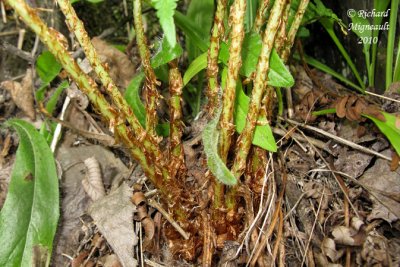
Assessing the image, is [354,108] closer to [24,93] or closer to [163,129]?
[163,129]

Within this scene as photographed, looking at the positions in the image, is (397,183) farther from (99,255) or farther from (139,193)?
(99,255)

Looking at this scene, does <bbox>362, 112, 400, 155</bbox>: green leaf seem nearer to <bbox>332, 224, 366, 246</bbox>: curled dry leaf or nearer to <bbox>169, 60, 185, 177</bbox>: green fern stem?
<bbox>332, 224, 366, 246</bbox>: curled dry leaf

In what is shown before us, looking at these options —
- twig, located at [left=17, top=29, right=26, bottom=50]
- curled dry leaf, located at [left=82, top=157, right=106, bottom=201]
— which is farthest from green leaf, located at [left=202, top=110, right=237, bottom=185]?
twig, located at [left=17, top=29, right=26, bottom=50]

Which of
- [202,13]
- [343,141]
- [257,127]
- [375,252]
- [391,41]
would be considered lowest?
[375,252]

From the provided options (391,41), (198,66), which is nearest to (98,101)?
(198,66)

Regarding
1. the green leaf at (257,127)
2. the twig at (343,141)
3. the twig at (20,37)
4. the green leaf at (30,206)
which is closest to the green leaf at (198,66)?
the green leaf at (257,127)

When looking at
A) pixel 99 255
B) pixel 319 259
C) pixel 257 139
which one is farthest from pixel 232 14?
pixel 99 255
